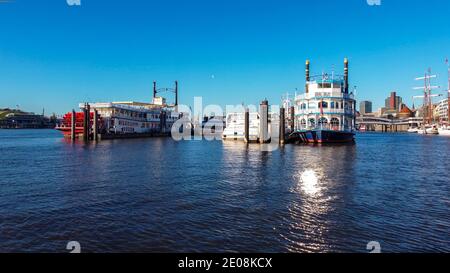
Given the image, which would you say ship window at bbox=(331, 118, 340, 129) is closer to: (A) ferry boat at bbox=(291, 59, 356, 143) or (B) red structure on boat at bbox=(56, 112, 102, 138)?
(A) ferry boat at bbox=(291, 59, 356, 143)

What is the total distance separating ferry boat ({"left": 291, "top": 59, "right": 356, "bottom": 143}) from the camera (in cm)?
6056

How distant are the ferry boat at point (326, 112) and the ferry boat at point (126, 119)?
51385 mm

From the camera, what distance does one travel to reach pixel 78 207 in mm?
15227

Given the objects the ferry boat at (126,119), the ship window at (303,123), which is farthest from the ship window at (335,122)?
the ferry boat at (126,119)

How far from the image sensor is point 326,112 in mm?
61969

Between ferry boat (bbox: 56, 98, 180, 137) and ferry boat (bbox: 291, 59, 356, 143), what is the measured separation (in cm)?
5139

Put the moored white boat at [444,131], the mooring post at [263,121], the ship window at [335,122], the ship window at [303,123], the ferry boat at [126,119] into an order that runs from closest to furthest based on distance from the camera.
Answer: the mooring post at [263,121]
the ship window at [335,122]
the ship window at [303,123]
the ferry boat at [126,119]
the moored white boat at [444,131]

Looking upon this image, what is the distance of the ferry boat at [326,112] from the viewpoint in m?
60.6

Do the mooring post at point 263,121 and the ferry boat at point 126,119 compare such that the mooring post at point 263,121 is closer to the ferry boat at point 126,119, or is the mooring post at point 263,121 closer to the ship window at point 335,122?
the ship window at point 335,122

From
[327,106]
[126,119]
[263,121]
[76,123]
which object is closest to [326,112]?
[327,106]

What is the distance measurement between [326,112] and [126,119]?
59.3 metres

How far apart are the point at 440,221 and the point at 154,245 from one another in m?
12.8

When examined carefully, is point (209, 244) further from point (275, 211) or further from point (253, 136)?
point (253, 136)
